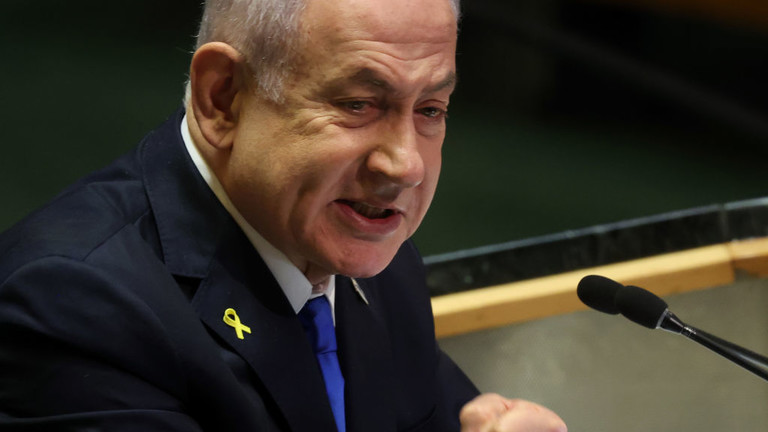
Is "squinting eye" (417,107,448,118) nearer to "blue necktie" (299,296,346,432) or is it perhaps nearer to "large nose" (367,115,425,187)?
"large nose" (367,115,425,187)

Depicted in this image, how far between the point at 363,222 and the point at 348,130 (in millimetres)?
125

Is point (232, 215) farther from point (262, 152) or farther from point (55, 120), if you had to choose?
point (55, 120)

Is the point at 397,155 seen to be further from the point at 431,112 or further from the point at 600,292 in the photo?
the point at 600,292

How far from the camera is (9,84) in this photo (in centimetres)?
374

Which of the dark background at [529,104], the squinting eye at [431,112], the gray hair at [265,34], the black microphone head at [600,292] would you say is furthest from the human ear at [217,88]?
the dark background at [529,104]

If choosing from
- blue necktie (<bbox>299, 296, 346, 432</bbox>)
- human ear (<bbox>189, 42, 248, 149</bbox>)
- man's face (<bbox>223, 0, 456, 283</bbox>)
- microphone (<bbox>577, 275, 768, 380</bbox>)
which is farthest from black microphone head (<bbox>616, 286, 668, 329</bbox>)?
human ear (<bbox>189, 42, 248, 149</bbox>)

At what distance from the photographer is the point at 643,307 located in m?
1.42

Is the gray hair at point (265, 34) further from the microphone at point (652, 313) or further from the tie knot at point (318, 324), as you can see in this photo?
the microphone at point (652, 313)

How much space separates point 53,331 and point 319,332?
0.44m

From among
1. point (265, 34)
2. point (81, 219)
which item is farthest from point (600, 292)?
point (81, 219)

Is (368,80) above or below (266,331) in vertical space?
above

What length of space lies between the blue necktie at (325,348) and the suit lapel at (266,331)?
6cm

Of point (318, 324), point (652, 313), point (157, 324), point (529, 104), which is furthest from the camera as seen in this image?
point (529, 104)

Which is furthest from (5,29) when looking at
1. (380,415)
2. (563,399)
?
(380,415)
